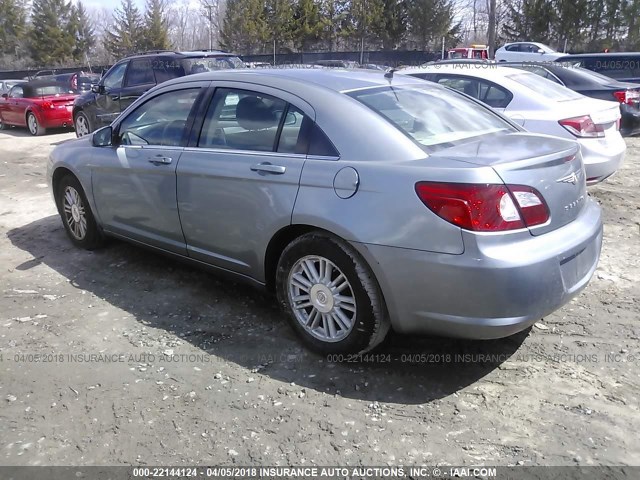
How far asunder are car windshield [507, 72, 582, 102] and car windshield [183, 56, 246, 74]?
5291mm

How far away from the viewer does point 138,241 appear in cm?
469

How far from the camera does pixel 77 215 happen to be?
5.40m

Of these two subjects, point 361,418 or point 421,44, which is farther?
point 421,44

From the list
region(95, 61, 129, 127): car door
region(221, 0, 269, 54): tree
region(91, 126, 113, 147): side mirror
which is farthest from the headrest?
region(221, 0, 269, 54): tree

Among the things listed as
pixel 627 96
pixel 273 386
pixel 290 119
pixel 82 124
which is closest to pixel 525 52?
pixel 627 96

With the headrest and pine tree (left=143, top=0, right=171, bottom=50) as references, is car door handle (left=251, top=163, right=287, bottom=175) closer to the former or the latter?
the headrest

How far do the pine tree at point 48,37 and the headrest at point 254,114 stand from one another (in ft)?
178

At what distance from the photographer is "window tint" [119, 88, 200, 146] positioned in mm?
4254

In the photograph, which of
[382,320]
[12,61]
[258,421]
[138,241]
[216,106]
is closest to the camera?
[258,421]

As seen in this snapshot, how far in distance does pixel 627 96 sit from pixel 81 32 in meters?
55.2

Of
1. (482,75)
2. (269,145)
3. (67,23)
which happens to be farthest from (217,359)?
(67,23)

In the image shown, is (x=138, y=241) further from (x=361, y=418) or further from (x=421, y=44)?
(x=421, y=44)

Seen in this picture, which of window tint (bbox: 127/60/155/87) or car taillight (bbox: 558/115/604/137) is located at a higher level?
window tint (bbox: 127/60/155/87)

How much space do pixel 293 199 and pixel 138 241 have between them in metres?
1.88
